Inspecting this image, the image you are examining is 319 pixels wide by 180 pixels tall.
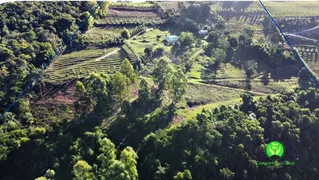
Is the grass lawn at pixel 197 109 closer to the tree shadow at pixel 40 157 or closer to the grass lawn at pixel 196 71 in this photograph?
the grass lawn at pixel 196 71

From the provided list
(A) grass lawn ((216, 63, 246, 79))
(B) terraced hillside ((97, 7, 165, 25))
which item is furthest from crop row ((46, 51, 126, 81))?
(A) grass lawn ((216, 63, 246, 79))

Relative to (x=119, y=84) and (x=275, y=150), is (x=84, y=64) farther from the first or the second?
(x=275, y=150)

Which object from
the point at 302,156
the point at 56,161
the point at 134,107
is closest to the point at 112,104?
the point at 134,107

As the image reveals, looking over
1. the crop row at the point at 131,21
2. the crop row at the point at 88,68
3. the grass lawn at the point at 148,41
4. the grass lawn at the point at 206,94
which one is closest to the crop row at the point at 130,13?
the crop row at the point at 131,21

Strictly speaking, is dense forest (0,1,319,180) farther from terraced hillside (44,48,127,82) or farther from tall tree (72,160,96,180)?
terraced hillside (44,48,127,82)

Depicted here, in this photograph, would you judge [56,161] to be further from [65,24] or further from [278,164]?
[65,24]

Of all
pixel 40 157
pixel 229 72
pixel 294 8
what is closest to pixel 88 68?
pixel 40 157
